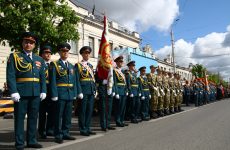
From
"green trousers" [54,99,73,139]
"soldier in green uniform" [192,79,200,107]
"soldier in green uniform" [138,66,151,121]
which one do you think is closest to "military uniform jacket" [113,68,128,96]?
"soldier in green uniform" [138,66,151,121]

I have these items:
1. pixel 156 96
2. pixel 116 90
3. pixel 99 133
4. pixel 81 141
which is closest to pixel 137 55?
pixel 156 96

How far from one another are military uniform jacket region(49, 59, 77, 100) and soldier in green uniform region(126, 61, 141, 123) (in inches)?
123

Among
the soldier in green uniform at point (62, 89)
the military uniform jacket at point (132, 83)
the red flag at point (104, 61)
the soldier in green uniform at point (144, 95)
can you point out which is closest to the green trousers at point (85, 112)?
the soldier in green uniform at point (62, 89)

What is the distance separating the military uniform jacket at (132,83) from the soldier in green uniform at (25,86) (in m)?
4.09

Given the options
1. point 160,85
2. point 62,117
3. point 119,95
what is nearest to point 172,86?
point 160,85

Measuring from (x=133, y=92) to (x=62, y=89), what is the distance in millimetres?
3573

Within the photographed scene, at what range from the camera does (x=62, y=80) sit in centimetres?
691

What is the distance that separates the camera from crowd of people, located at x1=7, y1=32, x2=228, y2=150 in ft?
19.3

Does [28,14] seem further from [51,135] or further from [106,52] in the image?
[51,135]

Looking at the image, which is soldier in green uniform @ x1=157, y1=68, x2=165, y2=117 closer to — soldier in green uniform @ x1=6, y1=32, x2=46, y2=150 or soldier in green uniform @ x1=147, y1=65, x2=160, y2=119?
soldier in green uniform @ x1=147, y1=65, x2=160, y2=119

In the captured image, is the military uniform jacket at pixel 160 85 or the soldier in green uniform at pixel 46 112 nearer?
the soldier in green uniform at pixel 46 112

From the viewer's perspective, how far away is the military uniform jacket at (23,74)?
572 cm

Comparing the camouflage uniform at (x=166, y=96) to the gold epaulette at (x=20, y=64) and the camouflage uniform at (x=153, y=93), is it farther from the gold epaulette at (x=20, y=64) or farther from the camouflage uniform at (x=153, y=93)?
the gold epaulette at (x=20, y=64)

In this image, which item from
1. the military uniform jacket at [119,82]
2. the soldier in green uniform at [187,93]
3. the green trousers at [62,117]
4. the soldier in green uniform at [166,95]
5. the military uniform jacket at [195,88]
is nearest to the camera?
the green trousers at [62,117]
